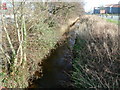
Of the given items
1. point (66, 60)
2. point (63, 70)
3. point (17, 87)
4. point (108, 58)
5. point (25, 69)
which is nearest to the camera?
point (108, 58)

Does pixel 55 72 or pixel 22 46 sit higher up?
pixel 22 46

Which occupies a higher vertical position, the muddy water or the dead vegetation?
the dead vegetation

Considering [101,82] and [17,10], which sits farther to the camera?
[17,10]

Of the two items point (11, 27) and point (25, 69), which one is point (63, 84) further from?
point (11, 27)

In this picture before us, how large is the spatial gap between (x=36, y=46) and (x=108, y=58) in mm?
4963

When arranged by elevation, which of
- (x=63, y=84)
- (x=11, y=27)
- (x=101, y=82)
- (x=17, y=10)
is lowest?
(x=63, y=84)

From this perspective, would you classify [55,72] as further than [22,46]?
Yes

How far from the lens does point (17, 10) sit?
6043 mm

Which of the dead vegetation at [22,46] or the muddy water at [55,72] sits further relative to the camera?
the muddy water at [55,72]

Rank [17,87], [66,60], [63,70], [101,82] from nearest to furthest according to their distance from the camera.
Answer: [101,82] → [17,87] → [63,70] → [66,60]

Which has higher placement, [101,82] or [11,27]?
[11,27]

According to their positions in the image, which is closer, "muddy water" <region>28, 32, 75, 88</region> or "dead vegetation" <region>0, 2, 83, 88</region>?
"dead vegetation" <region>0, 2, 83, 88</region>

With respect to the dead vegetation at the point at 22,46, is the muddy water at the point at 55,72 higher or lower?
lower

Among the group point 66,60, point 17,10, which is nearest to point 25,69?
point 17,10
